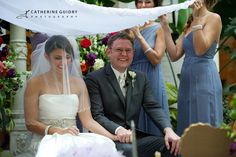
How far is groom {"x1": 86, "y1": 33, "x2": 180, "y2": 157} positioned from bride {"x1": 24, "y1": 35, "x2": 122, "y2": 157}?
84 mm

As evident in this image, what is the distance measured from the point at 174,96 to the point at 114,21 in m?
2.31

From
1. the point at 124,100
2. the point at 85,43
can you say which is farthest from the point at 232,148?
the point at 85,43

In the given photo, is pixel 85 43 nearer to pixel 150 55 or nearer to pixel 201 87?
pixel 150 55

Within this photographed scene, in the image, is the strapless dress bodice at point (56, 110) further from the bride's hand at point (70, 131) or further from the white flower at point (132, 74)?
the white flower at point (132, 74)

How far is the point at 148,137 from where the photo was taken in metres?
4.45

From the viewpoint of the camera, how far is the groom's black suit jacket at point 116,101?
14.9ft

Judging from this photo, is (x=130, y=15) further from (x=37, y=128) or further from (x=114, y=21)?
(x=37, y=128)

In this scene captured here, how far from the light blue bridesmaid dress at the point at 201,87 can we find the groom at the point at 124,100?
32 cm

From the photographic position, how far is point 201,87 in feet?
15.7

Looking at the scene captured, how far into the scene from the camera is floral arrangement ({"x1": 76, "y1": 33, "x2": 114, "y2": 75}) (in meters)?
5.37

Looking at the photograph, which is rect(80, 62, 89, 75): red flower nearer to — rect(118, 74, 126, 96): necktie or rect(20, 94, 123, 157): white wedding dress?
rect(118, 74, 126, 96): necktie

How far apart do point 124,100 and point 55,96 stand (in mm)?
565

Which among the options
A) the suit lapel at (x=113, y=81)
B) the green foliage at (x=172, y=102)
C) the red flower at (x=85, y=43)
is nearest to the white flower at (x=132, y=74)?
the suit lapel at (x=113, y=81)

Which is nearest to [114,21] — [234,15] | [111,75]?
[111,75]
